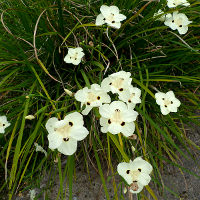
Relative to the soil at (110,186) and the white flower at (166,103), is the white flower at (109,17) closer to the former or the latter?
the white flower at (166,103)

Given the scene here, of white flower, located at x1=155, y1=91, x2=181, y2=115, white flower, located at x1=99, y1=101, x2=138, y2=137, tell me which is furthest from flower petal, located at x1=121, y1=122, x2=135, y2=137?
white flower, located at x1=155, y1=91, x2=181, y2=115

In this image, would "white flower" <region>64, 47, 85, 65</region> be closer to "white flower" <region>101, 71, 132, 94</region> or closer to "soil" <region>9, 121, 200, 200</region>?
"white flower" <region>101, 71, 132, 94</region>

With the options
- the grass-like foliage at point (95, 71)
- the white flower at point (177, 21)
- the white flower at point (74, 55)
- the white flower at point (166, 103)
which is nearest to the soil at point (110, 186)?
the grass-like foliage at point (95, 71)

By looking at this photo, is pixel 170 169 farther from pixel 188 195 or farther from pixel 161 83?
pixel 161 83

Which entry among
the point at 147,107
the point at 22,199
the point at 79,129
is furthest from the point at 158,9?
the point at 22,199

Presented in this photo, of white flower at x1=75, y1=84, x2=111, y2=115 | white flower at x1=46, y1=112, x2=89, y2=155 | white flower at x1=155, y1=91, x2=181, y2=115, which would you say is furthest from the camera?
white flower at x1=155, y1=91, x2=181, y2=115

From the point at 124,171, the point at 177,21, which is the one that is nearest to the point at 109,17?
the point at 177,21
